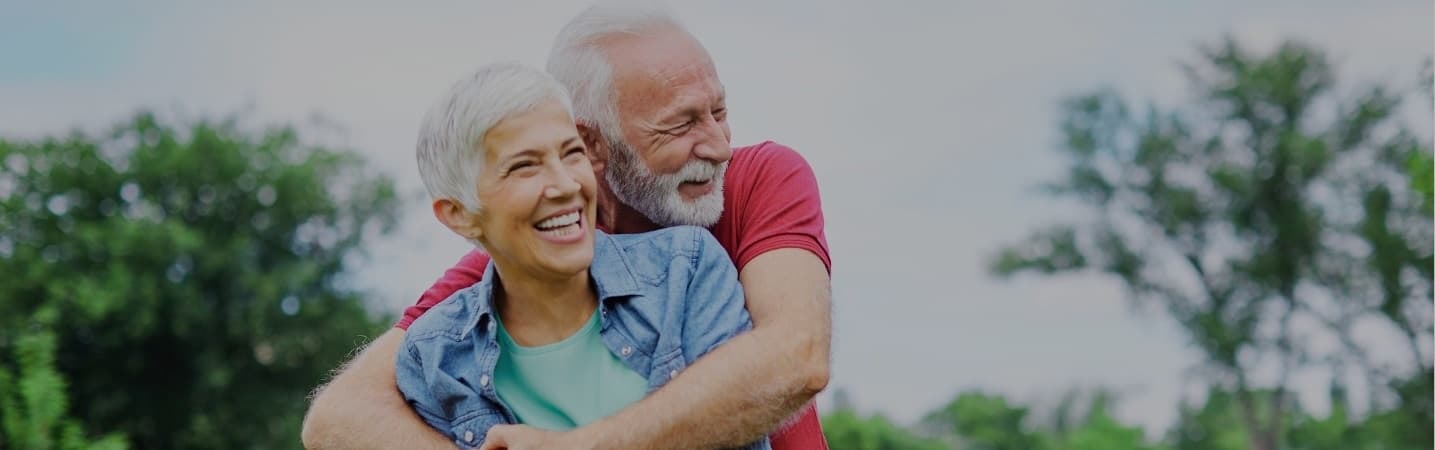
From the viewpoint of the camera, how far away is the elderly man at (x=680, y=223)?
2340 millimetres

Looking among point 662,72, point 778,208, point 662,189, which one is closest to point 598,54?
point 662,72

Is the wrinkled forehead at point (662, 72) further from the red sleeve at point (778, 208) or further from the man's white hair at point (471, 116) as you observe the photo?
the man's white hair at point (471, 116)

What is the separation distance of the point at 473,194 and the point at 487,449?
38 cm

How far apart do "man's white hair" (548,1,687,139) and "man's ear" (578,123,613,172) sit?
11 millimetres

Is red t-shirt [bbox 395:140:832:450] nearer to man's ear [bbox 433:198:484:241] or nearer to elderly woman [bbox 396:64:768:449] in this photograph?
elderly woman [bbox 396:64:768:449]

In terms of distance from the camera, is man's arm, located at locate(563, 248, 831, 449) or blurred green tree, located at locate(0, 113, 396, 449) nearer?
man's arm, located at locate(563, 248, 831, 449)

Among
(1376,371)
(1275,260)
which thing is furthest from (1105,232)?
(1376,371)

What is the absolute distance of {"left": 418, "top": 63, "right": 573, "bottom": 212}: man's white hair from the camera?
236 centimetres

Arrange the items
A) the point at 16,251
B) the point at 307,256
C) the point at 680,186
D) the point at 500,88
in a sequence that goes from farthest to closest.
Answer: the point at 307,256 < the point at 16,251 < the point at 680,186 < the point at 500,88

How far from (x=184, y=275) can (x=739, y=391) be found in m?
28.8

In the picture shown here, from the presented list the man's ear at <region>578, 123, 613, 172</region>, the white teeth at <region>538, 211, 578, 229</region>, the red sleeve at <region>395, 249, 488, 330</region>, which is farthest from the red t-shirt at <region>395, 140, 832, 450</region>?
the white teeth at <region>538, 211, 578, 229</region>

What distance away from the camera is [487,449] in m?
2.38

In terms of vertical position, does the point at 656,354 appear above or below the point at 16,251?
above

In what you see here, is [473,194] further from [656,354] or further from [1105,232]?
[1105,232]
